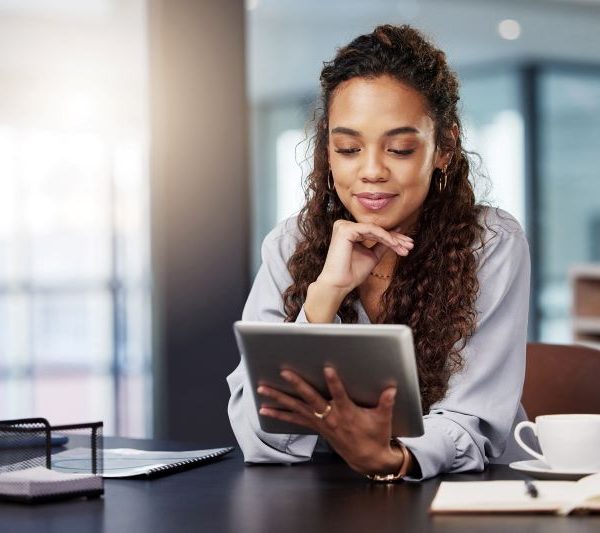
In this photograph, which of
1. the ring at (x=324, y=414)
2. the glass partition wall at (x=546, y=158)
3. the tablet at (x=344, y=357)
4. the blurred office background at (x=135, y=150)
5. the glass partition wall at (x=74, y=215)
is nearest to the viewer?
the tablet at (x=344, y=357)

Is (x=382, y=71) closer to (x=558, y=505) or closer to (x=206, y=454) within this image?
(x=206, y=454)

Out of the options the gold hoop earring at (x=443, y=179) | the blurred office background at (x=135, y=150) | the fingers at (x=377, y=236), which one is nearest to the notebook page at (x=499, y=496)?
the fingers at (x=377, y=236)

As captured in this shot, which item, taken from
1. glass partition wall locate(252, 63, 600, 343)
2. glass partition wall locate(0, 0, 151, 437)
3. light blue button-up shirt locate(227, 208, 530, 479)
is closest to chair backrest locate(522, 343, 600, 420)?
light blue button-up shirt locate(227, 208, 530, 479)

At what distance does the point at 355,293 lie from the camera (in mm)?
1886

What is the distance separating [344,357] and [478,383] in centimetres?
48

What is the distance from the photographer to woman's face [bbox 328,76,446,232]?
173 centimetres

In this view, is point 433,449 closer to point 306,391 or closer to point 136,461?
point 306,391

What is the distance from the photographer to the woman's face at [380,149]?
1.73 m

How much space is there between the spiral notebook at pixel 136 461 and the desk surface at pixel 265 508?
2cm

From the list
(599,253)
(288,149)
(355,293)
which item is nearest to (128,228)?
(288,149)

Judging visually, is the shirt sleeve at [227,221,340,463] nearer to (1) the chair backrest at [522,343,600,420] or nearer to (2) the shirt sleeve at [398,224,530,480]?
(2) the shirt sleeve at [398,224,530,480]

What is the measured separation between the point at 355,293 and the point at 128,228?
217 inches

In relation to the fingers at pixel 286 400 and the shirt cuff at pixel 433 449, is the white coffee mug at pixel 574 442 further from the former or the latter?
the fingers at pixel 286 400

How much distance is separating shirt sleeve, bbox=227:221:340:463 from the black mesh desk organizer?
0.78 ft
